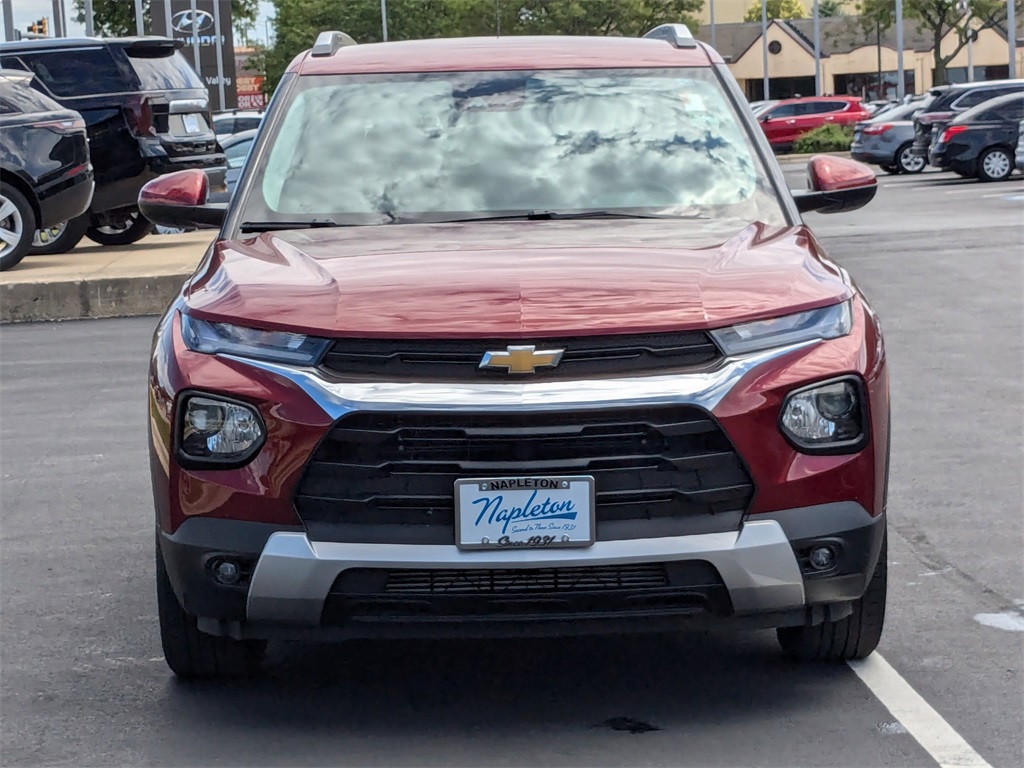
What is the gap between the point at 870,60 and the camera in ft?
388

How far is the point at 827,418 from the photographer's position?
161 inches

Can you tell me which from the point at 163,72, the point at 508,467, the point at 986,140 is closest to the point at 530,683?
the point at 508,467

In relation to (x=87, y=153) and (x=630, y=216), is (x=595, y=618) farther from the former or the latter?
(x=87, y=153)

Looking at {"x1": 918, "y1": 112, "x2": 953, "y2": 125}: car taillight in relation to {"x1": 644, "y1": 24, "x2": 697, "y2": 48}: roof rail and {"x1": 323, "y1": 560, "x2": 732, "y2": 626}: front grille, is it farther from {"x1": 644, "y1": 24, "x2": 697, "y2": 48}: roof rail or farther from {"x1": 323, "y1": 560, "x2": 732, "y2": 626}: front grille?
{"x1": 323, "y1": 560, "x2": 732, "y2": 626}: front grille

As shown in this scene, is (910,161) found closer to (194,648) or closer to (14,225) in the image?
(14,225)

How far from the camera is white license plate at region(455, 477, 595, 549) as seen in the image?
3.93 meters

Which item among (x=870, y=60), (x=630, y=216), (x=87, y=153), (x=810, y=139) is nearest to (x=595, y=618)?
(x=630, y=216)

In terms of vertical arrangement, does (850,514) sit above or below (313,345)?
below

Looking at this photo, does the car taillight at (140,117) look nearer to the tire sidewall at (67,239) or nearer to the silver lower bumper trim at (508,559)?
the tire sidewall at (67,239)

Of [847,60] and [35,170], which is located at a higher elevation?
[35,170]

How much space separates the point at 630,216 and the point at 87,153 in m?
Answer: 10.7

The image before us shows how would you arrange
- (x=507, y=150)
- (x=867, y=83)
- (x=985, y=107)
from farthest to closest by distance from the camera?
(x=867, y=83), (x=985, y=107), (x=507, y=150)

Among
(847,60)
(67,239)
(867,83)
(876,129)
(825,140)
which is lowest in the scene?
(867,83)

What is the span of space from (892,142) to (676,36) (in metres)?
31.4
